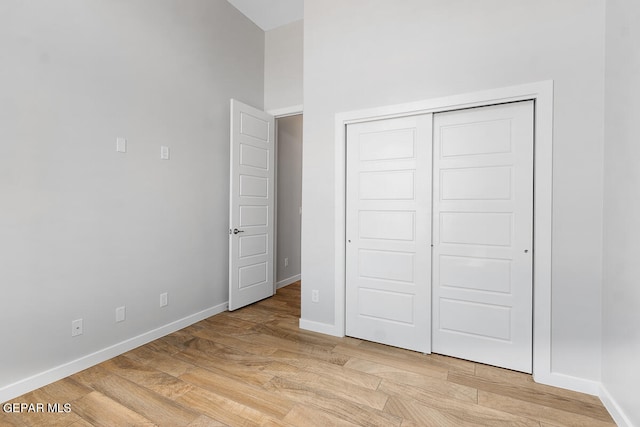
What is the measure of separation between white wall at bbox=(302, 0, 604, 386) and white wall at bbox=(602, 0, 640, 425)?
0.09 metres

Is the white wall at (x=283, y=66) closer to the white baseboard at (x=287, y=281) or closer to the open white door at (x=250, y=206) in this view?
the open white door at (x=250, y=206)

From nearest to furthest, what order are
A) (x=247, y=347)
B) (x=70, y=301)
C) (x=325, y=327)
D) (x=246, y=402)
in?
(x=246, y=402), (x=70, y=301), (x=247, y=347), (x=325, y=327)

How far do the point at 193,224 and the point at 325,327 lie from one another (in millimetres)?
1657

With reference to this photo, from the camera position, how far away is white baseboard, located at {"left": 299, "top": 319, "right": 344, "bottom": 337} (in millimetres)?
2877

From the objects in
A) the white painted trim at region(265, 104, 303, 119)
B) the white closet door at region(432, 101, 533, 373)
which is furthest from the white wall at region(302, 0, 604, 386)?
the white painted trim at region(265, 104, 303, 119)

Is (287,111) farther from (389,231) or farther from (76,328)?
(76,328)

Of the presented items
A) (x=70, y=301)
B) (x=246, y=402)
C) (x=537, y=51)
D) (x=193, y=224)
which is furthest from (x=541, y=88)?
(x=70, y=301)

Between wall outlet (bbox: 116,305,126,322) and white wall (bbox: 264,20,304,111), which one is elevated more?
white wall (bbox: 264,20,304,111)

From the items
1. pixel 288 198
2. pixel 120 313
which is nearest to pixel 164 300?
pixel 120 313

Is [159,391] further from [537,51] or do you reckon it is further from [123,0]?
[537,51]

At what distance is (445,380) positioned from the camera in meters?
2.14

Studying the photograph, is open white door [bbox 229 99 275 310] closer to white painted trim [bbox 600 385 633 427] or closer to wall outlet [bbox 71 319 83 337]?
wall outlet [bbox 71 319 83 337]

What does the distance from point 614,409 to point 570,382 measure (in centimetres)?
28

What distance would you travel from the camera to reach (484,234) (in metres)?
2.33
